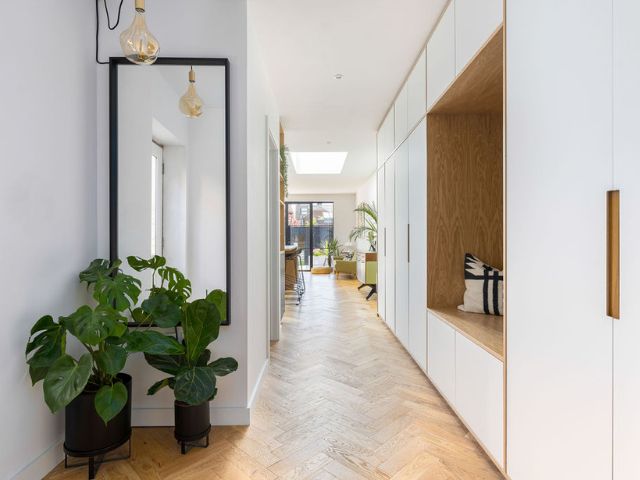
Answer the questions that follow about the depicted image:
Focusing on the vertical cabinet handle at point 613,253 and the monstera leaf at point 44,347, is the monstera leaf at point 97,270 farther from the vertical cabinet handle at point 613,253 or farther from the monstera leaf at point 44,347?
the vertical cabinet handle at point 613,253

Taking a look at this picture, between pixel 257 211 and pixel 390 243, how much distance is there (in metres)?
1.97

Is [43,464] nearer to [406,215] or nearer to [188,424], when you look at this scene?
[188,424]

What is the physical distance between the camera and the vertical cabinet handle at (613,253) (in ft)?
3.53

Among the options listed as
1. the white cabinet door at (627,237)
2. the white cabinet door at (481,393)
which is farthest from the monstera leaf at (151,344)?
the white cabinet door at (627,237)

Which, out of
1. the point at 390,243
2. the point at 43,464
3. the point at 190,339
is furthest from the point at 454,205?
the point at 43,464

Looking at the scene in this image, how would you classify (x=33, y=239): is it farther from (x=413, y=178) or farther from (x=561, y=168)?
(x=413, y=178)

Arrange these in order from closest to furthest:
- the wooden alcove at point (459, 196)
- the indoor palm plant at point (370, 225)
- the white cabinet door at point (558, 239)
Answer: the white cabinet door at point (558, 239) → the wooden alcove at point (459, 196) → the indoor palm plant at point (370, 225)

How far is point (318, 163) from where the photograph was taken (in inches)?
339

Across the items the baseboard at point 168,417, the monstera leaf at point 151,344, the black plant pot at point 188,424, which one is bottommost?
the baseboard at point 168,417

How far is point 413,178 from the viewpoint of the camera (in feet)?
10.7

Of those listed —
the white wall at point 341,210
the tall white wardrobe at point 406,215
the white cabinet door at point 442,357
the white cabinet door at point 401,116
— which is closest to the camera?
the white cabinet door at point 442,357

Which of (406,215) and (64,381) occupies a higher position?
(406,215)

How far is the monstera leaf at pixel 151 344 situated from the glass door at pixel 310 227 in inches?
420

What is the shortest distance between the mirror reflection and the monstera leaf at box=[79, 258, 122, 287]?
0.56 ft
